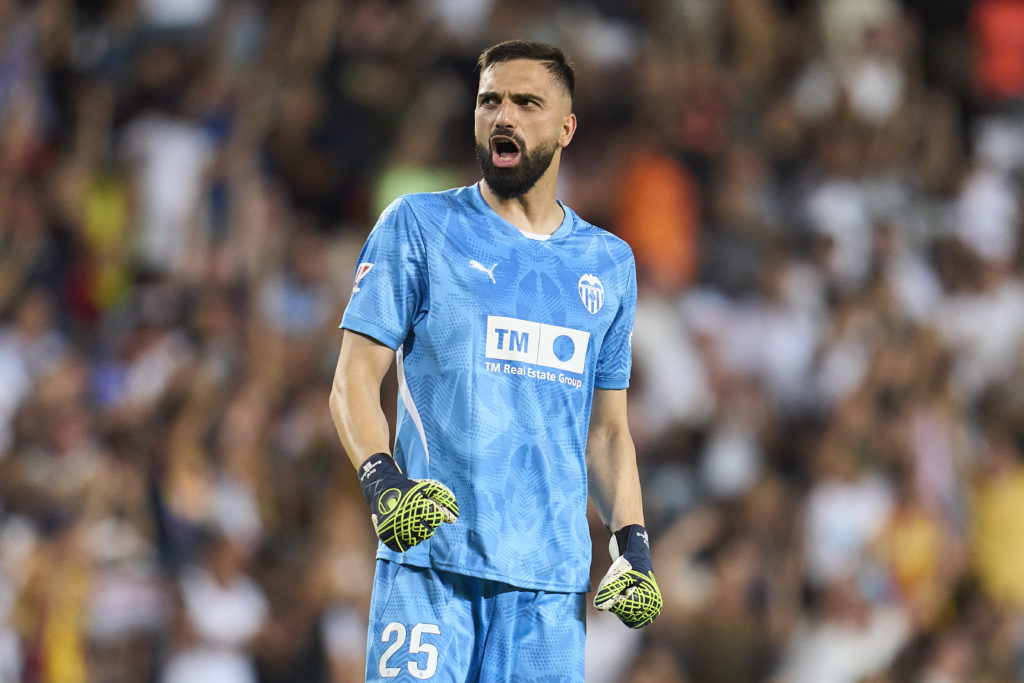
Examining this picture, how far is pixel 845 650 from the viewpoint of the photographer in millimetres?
9375

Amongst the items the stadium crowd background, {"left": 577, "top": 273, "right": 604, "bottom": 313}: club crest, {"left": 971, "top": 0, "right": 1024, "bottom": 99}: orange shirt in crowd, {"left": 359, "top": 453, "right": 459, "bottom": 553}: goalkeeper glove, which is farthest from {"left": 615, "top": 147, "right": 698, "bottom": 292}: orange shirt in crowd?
{"left": 359, "top": 453, "right": 459, "bottom": 553}: goalkeeper glove

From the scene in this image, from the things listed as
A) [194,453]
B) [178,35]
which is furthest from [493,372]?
[178,35]

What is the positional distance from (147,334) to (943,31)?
28.0ft

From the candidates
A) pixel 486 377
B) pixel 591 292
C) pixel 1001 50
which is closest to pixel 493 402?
pixel 486 377

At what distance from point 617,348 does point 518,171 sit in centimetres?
67

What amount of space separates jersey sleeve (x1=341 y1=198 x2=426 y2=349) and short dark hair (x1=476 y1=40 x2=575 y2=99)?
543 millimetres

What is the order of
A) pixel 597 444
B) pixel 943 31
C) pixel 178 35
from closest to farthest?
pixel 597 444 → pixel 178 35 → pixel 943 31

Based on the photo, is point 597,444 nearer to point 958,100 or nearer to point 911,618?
point 911,618

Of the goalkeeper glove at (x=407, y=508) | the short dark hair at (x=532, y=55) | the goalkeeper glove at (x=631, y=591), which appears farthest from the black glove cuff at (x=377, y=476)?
the short dark hair at (x=532, y=55)

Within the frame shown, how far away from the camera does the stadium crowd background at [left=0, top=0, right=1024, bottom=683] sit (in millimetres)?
8555

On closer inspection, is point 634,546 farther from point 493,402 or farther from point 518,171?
point 518,171

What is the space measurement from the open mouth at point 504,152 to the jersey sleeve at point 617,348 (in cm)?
56

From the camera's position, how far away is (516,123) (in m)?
4.15

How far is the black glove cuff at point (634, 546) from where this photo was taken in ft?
13.7
